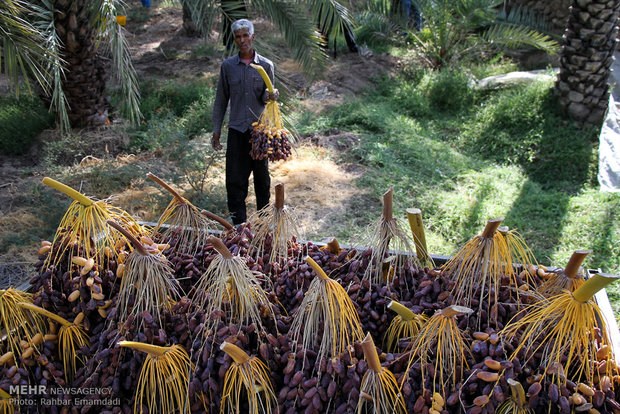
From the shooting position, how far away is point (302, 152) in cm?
625

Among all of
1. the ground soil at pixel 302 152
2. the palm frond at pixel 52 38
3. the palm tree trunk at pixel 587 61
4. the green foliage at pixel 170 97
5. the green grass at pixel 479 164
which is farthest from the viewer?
the green foliage at pixel 170 97

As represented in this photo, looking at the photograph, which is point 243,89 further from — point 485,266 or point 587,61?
point 587,61

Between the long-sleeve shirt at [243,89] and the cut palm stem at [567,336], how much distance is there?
2748 millimetres

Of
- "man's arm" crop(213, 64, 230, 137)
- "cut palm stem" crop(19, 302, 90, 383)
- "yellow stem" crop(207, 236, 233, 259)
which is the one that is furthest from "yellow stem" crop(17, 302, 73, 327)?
"man's arm" crop(213, 64, 230, 137)

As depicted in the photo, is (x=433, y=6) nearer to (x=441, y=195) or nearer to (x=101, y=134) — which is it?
(x=441, y=195)

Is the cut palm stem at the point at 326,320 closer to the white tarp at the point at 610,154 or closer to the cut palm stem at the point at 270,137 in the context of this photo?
the cut palm stem at the point at 270,137

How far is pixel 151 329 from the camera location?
1.64m

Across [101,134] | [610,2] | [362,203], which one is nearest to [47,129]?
[101,134]

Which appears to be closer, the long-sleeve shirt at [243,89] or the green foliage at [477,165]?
the long-sleeve shirt at [243,89]

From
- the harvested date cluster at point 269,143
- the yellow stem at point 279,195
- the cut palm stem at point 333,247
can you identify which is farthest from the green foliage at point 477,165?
the yellow stem at point 279,195

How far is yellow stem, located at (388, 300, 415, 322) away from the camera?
5.08 feet

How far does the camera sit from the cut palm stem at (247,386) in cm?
143

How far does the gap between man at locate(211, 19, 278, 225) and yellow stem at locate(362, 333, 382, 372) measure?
2.57 metres

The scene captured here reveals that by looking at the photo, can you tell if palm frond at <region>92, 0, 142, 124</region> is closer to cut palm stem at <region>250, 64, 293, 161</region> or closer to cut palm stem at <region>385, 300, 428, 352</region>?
cut palm stem at <region>250, 64, 293, 161</region>
